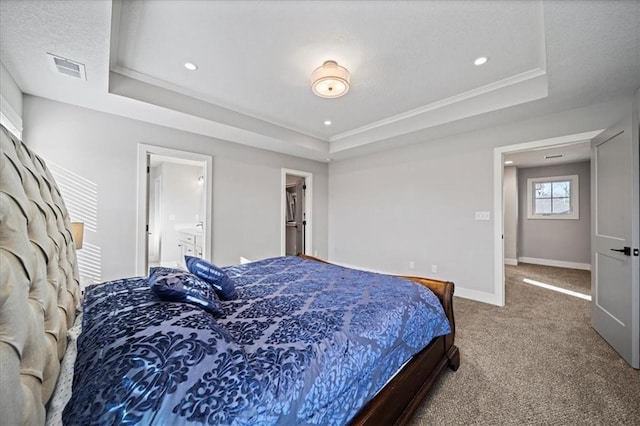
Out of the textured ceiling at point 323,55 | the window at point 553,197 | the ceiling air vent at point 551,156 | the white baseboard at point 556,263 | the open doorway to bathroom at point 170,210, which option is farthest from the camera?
the open doorway to bathroom at point 170,210

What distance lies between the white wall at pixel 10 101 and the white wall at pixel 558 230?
8773 millimetres

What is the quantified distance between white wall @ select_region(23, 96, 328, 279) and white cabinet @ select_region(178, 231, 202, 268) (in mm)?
674

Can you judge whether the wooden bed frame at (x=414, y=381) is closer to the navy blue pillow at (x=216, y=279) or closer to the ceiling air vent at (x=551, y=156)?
the navy blue pillow at (x=216, y=279)

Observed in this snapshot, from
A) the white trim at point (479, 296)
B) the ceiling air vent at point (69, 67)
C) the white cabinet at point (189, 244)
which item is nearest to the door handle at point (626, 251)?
the white trim at point (479, 296)

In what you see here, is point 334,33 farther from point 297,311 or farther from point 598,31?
point 297,311

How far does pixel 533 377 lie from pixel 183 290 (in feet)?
8.32

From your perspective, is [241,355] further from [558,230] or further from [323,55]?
[558,230]

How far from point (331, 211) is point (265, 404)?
501cm

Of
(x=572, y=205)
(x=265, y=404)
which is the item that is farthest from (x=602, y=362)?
(x=572, y=205)

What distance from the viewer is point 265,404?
0.79 metres

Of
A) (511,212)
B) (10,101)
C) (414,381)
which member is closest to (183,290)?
(414,381)

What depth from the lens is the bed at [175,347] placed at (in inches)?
24.1

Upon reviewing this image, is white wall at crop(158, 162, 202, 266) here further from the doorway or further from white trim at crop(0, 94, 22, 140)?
the doorway

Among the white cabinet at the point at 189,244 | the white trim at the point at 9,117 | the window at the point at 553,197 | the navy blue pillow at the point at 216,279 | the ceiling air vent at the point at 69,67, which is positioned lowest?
the white cabinet at the point at 189,244
